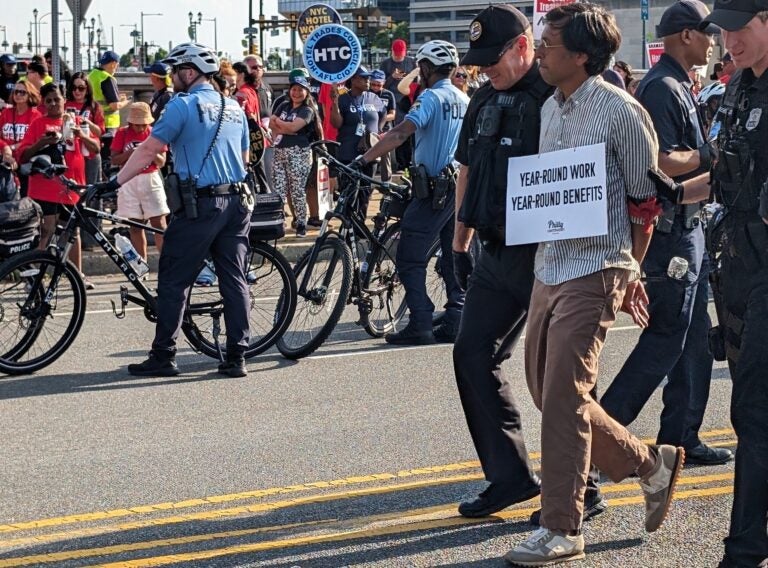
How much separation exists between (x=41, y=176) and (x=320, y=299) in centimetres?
404

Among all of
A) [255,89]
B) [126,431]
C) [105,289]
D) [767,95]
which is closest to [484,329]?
[767,95]

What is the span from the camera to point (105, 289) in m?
12.3

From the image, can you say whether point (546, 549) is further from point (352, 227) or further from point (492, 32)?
point (352, 227)

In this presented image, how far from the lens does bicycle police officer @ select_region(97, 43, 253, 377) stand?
8.24 meters

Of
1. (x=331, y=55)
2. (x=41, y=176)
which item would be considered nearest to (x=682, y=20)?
(x=41, y=176)

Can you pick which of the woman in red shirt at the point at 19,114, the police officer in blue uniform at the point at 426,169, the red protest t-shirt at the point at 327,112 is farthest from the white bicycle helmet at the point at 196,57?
the red protest t-shirt at the point at 327,112

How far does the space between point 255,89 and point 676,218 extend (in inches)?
428

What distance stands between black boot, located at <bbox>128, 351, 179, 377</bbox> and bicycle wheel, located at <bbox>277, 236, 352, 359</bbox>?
82cm

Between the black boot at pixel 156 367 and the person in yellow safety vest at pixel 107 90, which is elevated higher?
the person in yellow safety vest at pixel 107 90

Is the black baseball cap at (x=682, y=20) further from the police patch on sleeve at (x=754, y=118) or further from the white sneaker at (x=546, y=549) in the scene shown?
the white sneaker at (x=546, y=549)

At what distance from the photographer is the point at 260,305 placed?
921 centimetres

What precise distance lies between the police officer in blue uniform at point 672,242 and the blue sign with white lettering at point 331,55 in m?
9.91

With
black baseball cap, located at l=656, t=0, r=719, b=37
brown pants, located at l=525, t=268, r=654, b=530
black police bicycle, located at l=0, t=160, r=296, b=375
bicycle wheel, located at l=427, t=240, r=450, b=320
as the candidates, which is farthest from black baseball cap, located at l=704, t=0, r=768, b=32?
bicycle wheel, located at l=427, t=240, r=450, b=320

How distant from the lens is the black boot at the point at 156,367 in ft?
28.0
